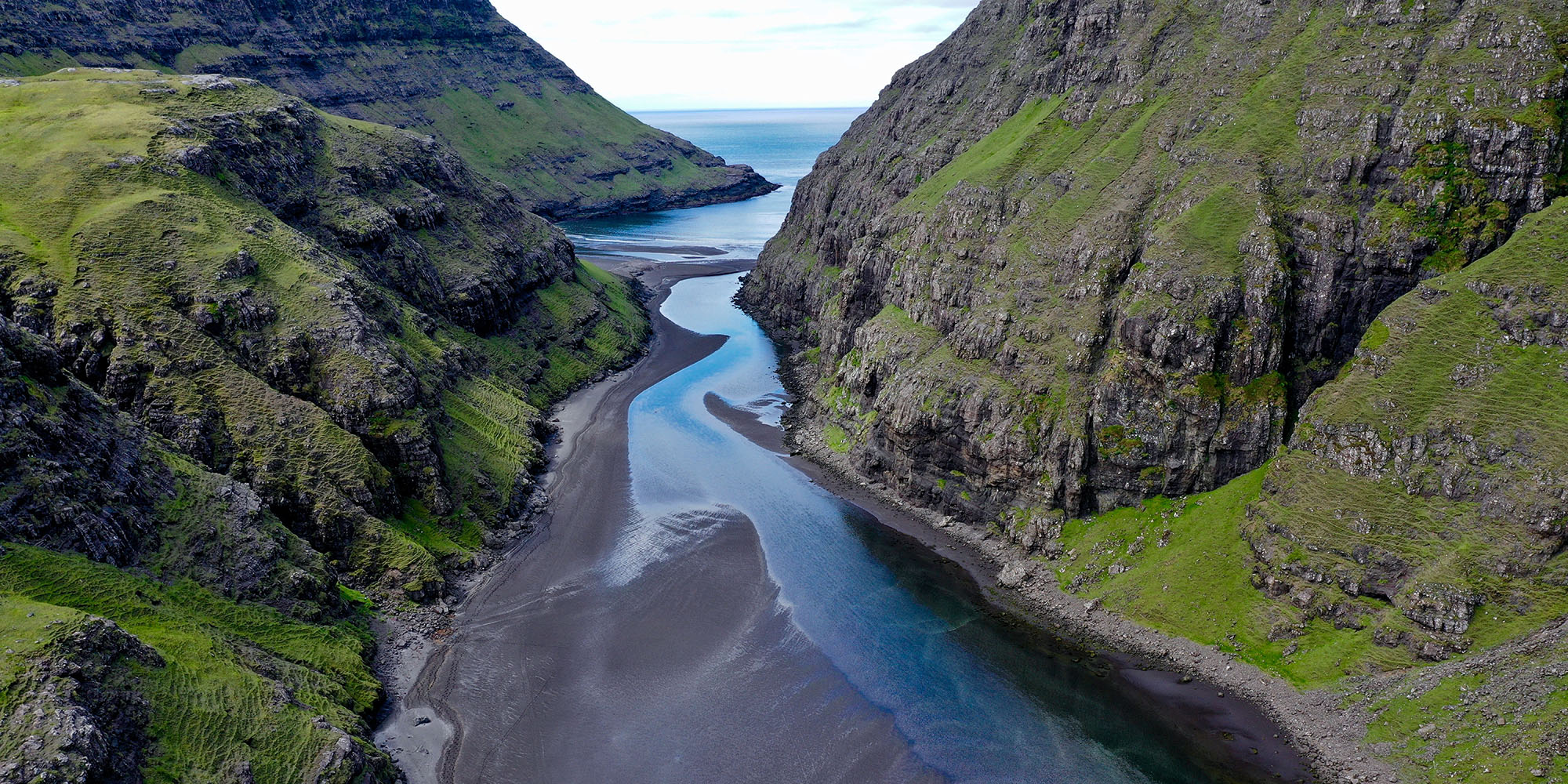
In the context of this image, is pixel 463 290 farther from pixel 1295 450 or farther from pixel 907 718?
pixel 1295 450

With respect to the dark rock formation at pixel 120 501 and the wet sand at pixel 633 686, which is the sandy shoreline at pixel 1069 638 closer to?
the wet sand at pixel 633 686

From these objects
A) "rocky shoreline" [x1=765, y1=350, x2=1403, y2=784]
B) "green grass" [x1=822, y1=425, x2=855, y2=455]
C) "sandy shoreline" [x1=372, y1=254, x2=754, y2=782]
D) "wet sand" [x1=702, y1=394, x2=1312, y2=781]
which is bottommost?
"sandy shoreline" [x1=372, y1=254, x2=754, y2=782]

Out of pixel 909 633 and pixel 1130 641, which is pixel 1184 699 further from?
pixel 909 633

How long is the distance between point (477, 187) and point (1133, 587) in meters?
140

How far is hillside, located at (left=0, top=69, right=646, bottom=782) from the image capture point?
61.9 m

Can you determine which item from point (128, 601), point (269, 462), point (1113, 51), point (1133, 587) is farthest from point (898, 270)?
point (128, 601)

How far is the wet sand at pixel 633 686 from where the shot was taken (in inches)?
2655

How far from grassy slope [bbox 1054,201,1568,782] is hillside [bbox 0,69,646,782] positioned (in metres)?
69.7

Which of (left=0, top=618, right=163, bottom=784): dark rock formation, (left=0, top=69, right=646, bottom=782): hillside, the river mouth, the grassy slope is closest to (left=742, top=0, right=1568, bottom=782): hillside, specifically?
the grassy slope

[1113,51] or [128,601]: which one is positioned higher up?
[1113,51]

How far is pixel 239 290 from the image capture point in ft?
333

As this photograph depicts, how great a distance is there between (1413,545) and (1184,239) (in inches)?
1484

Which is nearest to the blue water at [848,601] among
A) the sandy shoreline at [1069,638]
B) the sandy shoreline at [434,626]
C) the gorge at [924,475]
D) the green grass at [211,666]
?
the gorge at [924,475]

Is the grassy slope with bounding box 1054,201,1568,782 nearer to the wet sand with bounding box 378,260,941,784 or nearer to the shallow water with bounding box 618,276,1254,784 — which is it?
→ the shallow water with bounding box 618,276,1254,784
